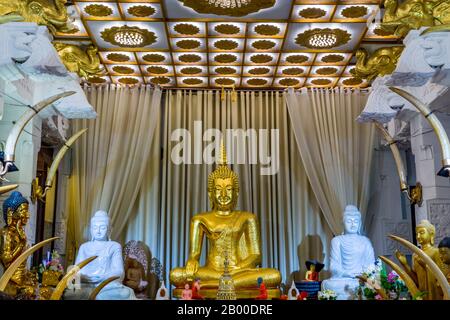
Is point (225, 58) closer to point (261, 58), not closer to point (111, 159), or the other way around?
point (261, 58)

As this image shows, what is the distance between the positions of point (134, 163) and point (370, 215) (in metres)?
3.81

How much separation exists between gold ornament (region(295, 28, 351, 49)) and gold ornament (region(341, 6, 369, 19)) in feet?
1.15

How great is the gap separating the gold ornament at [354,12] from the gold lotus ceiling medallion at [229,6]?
2.94 ft

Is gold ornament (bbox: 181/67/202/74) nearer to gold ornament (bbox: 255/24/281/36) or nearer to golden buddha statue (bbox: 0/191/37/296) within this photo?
gold ornament (bbox: 255/24/281/36)

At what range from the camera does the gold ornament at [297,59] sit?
22.8 ft

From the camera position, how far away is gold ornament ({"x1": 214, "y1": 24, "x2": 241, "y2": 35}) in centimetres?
614

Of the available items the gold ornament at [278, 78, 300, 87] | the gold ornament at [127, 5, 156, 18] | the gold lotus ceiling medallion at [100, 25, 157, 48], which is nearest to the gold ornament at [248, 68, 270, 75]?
the gold ornament at [278, 78, 300, 87]

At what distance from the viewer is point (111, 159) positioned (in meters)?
7.46

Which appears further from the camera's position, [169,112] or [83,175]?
[169,112]

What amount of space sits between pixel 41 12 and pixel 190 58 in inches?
93.5

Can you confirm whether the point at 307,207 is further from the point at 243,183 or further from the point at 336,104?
the point at 336,104

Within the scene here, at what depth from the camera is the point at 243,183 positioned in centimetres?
804

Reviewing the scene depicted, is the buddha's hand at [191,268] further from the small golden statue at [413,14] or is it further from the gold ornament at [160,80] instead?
the small golden statue at [413,14]
